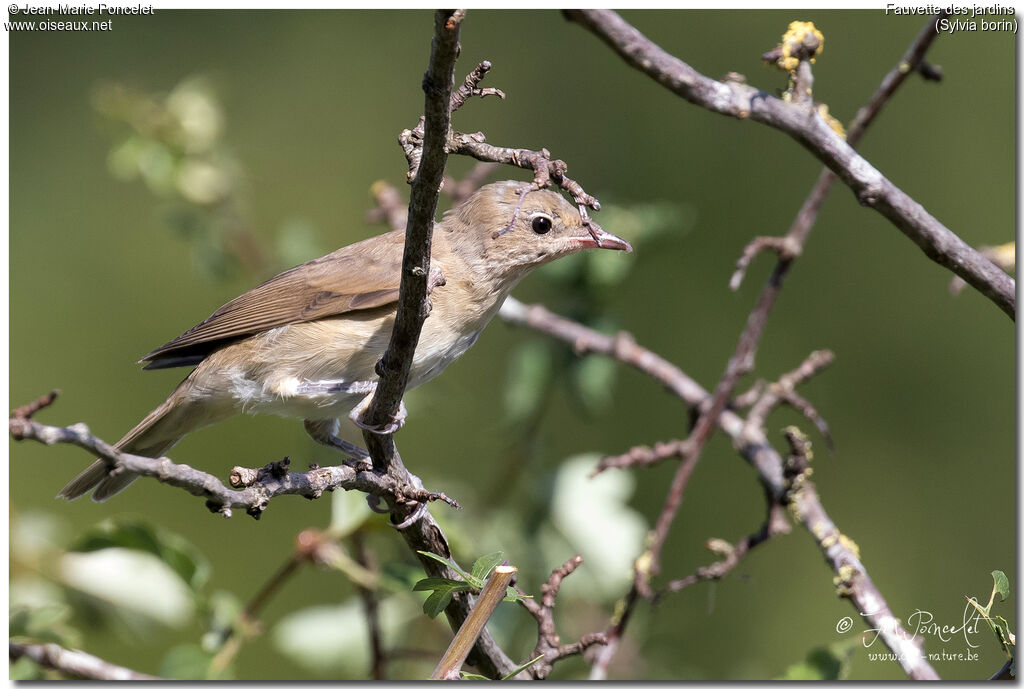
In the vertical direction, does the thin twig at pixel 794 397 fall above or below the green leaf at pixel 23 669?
above

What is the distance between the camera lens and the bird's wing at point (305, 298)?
131 inches

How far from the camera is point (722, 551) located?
2949 mm

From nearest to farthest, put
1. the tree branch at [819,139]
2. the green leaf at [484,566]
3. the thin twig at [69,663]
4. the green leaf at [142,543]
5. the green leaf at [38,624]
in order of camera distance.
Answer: the green leaf at [484,566] → the tree branch at [819,139] → the thin twig at [69,663] → the green leaf at [38,624] → the green leaf at [142,543]

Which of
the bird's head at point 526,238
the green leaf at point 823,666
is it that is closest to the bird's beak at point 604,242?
the bird's head at point 526,238

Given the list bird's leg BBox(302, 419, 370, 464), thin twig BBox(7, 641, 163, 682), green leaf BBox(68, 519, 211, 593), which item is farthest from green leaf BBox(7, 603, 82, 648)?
bird's leg BBox(302, 419, 370, 464)

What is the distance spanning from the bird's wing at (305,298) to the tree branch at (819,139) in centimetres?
126

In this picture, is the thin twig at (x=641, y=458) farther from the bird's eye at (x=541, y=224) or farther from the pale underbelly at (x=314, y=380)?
the bird's eye at (x=541, y=224)

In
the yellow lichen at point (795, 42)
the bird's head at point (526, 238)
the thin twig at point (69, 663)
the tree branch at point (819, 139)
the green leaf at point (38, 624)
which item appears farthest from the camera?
the bird's head at point (526, 238)

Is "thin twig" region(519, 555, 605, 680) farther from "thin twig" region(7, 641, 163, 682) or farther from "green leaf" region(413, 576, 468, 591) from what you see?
"thin twig" region(7, 641, 163, 682)

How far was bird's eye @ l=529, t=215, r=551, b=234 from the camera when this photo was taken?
3.31 meters

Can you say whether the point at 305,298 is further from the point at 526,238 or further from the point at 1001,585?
the point at 1001,585

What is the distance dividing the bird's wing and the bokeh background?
3.25 feet

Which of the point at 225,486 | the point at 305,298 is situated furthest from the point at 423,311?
the point at 305,298

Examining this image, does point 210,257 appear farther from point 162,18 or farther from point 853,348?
point 853,348
